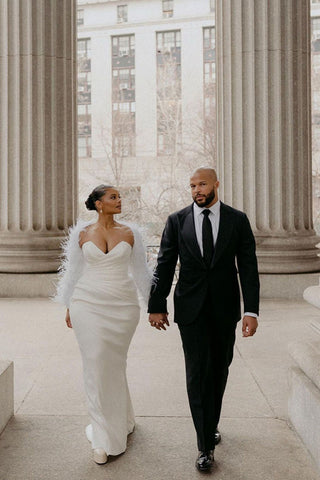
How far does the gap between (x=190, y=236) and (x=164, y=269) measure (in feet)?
1.19

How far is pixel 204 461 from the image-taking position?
3898mm

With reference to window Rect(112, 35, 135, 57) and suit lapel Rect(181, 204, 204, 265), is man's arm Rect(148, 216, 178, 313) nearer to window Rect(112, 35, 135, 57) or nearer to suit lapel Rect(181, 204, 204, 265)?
suit lapel Rect(181, 204, 204, 265)

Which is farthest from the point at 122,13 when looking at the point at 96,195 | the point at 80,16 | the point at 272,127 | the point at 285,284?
the point at 96,195

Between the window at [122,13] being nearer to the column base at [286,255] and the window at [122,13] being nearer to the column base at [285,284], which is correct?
the column base at [286,255]

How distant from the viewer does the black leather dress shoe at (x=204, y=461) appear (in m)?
3.89

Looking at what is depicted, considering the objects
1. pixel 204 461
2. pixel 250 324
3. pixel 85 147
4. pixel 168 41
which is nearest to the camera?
pixel 204 461

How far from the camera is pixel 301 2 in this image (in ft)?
39.0

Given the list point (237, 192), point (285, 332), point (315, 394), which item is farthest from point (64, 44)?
point (315, 394)

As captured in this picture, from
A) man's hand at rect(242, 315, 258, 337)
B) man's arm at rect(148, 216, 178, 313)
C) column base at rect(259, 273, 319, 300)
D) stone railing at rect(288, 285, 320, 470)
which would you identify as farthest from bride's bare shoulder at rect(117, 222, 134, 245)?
column base at rect(259, 273, 319, 300)

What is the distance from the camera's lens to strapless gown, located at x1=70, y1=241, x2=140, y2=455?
163 inches

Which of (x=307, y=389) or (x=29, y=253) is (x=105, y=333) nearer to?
(x=307, y=389)

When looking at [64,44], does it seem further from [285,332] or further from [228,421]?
[228,421]

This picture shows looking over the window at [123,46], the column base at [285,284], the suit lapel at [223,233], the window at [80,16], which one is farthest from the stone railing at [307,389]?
the window at [80,16]

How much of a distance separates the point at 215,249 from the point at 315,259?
828 cm
